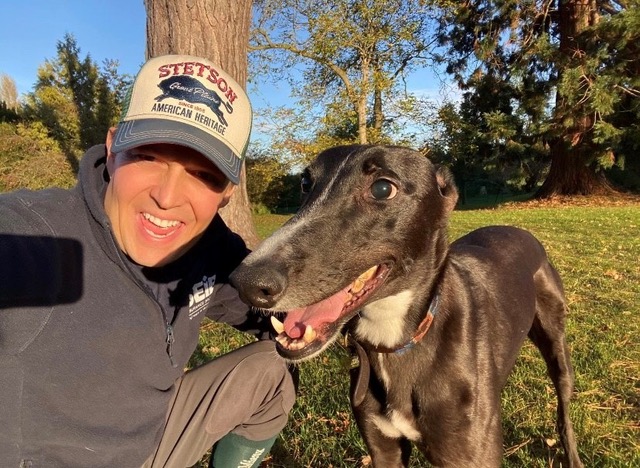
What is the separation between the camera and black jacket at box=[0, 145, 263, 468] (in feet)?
5.25

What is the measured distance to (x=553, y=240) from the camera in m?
10.6

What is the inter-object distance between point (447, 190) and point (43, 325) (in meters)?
1.88

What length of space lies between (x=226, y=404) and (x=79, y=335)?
0.96 meters

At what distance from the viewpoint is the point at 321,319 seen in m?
2.13

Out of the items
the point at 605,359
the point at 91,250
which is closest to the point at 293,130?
the point at 605,359

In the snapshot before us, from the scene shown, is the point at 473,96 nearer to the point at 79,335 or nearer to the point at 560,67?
the point at 560,67

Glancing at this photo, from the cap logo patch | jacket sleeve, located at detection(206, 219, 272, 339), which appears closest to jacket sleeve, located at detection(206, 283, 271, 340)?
jacket sleeve, located at detection(206, 219, 272, 339)

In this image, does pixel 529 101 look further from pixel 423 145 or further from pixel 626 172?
pixel 626 172

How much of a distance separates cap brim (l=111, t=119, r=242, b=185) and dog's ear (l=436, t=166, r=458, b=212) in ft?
3.61

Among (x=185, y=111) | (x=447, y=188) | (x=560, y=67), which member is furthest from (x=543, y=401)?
(x=560, y=67)

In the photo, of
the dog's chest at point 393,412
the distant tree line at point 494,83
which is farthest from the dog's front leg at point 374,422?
the distant tree line at point 494,83

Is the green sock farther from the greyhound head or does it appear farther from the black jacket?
the greyhound head

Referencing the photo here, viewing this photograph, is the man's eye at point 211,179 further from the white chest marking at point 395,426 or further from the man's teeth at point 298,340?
the white chest marking at point 395,426

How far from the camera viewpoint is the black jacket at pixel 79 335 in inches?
63.0
